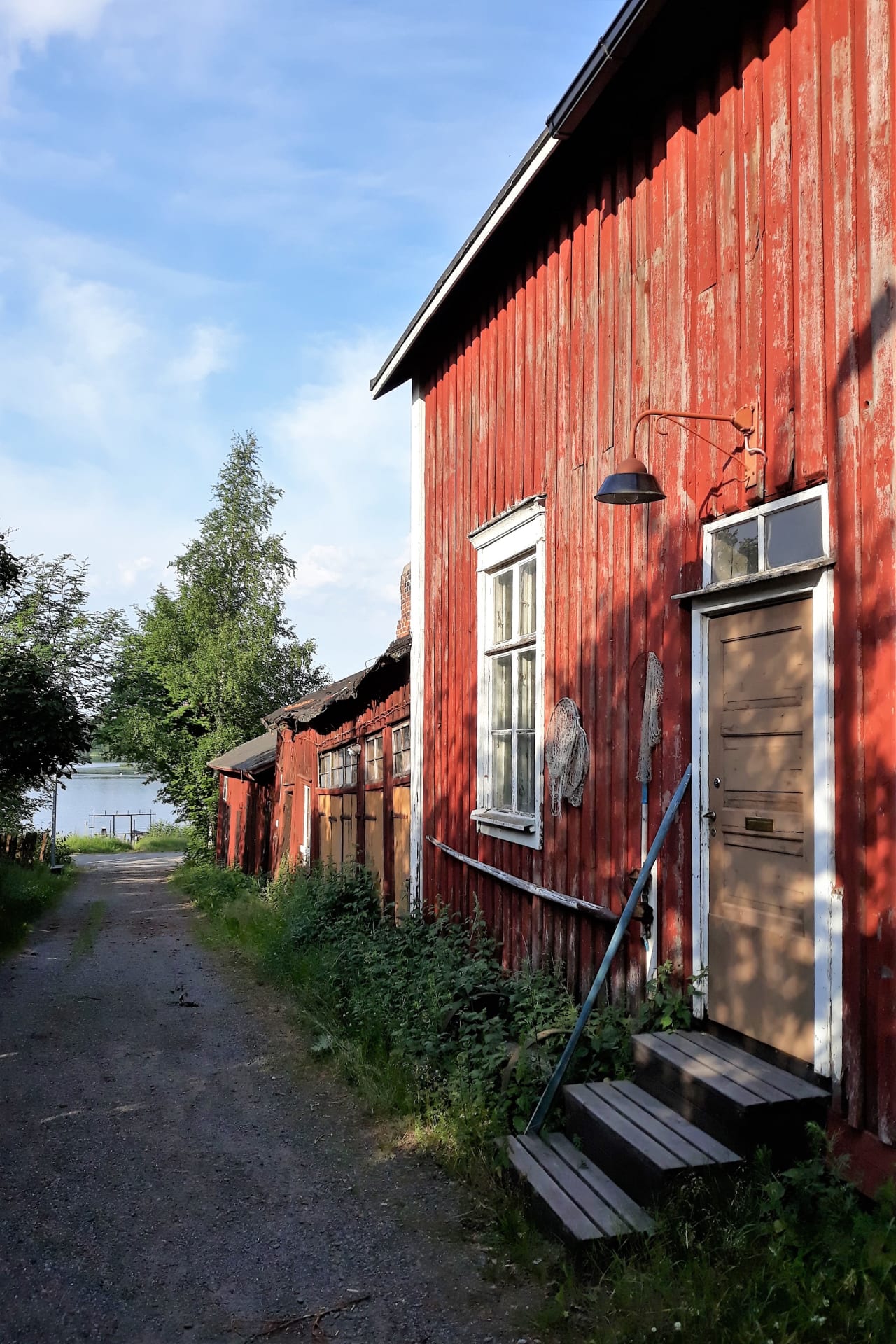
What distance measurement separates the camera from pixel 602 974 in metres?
4.54

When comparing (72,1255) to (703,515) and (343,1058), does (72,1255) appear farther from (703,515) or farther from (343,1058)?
(703,515)

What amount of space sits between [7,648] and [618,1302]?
1449 centimetres

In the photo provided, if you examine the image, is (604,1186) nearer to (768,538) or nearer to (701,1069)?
(701,1069)

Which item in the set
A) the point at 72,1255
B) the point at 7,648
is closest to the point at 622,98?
the point at 72,1255

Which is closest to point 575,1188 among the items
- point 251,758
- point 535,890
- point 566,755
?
point 535,890

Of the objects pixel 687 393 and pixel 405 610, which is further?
pixel 405 610

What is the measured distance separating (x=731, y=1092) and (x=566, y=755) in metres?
2.42

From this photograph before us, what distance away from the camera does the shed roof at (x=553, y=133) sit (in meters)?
4.55

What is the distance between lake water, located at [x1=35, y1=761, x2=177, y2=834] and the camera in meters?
56.6

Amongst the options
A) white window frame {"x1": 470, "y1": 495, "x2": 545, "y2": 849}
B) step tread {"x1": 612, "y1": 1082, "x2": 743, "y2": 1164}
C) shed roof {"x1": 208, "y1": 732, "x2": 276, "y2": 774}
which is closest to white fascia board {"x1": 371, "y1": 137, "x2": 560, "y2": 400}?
white window frame {"x1": 470, "y1": 495, "x2": 545, "y2": 849}

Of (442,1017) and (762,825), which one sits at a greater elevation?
(762,825)

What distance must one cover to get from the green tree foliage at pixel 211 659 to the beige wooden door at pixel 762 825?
78.6 ft

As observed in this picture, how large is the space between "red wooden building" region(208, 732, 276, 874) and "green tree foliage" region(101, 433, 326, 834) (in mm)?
2147

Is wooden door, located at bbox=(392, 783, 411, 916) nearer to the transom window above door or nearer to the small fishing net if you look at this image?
the small fishing net
